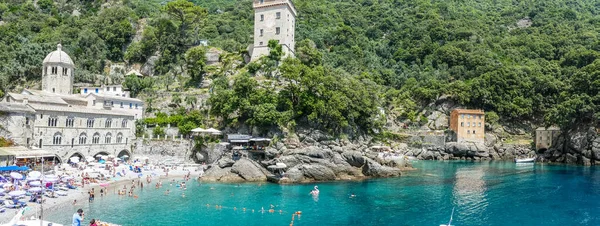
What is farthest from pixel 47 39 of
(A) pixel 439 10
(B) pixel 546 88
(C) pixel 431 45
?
(A) pixel 439 10

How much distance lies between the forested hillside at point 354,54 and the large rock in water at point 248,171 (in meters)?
8.19

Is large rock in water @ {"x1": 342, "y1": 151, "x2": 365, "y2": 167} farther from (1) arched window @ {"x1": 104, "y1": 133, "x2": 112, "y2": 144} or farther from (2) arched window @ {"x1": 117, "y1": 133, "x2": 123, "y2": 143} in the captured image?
(1) arched window @ {"x1": 104, "y1": 133, "x2": 112, "y2": 144}

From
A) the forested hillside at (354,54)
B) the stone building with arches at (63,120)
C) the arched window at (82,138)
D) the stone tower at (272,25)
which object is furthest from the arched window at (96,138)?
the stone tower at (272,25)

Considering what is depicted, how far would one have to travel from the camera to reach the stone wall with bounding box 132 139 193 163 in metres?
58.4

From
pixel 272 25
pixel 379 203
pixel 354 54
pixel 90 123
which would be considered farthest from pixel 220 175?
pixel 354 54

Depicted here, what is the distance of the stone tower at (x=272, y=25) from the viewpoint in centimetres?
7406

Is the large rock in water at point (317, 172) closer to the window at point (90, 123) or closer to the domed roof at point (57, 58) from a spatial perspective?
the window at point (90, 123)

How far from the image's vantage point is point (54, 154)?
157 feet

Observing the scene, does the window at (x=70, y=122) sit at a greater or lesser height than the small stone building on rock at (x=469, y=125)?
lesser

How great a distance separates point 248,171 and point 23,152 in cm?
2269

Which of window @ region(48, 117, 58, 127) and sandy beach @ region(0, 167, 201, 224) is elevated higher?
window @ region(48, 117, 58, 127)

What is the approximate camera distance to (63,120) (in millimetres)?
50031

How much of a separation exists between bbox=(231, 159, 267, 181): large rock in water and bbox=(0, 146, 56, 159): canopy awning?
19805 millimetres

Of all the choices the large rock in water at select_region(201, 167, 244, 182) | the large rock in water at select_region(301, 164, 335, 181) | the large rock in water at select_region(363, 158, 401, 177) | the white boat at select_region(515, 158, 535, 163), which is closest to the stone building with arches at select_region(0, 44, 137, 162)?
the large rock in water at select_region(201, 167, 244, 182)
